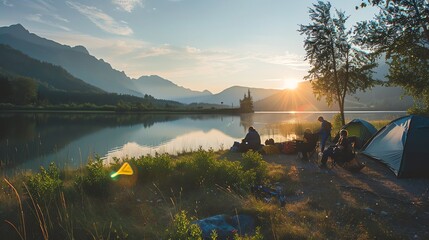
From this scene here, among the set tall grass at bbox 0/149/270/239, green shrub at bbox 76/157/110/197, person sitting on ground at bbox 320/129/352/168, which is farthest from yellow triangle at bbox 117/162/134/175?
person sitting on ground at bbox 320/129/352/168

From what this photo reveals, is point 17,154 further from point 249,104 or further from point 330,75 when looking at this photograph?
point 249,104

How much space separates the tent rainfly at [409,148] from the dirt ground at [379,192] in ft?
1.54

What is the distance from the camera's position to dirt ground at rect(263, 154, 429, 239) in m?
7.39

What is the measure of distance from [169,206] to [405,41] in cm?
1987

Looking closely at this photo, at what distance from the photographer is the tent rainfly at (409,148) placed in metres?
11.7

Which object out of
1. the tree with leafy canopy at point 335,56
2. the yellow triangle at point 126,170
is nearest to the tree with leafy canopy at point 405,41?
the tree with leafy canopy at point 335,56

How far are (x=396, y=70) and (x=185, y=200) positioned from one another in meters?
21.1

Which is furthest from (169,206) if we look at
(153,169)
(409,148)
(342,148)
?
(409,148)

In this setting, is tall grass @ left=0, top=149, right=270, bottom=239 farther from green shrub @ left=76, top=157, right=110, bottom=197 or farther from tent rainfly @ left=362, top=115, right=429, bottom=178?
tent rainfly @ left=362, top=115, right=429, bottom=178

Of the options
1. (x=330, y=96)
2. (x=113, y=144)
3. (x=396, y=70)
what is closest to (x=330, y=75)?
(x=330, y=96)

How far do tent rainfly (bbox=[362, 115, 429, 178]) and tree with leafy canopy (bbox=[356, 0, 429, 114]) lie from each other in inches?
378

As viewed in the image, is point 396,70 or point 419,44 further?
point 396,70

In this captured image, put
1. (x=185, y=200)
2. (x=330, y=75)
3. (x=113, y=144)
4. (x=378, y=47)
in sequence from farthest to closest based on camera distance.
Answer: (x=330, y=75) → (x=113, y=144) → (x=378, y=47) → (x=185, y=200)

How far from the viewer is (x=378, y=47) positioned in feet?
71.3
